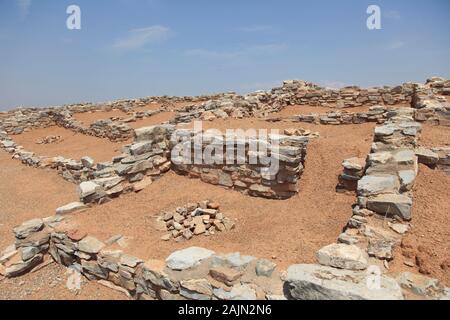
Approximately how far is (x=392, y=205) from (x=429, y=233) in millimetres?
688

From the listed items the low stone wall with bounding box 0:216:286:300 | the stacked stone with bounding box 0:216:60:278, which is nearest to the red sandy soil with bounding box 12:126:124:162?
the stacked stone with bounding box 0:216:60:278

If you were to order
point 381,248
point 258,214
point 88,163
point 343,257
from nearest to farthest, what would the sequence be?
point 343,257, point 381,248, point 258,214, point 88,163

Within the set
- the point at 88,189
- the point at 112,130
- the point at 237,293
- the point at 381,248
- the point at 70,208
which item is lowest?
the point at 237,293

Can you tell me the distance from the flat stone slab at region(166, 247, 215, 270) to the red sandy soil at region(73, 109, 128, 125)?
768 inches

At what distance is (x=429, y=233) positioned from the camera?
16.6ft

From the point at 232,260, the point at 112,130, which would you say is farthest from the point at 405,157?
the point at 112,130

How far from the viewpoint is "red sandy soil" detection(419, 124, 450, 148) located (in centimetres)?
824

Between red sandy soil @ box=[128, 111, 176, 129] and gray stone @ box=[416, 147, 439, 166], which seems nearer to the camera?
gray stone @ box=[416, 147, 439, 166]

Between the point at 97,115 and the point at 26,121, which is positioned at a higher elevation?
the point at 97,115

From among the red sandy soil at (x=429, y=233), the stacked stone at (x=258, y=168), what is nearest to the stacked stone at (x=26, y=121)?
the stacked stone at (x=258, y=168)

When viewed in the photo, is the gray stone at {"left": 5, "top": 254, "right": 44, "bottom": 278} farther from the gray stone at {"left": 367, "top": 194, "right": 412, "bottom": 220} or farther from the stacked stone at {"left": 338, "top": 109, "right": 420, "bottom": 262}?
the gray stone at {"left": 367, "top": 194, "right": 412, "bottom": 220}

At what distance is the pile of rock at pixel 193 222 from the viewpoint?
687 centimetres

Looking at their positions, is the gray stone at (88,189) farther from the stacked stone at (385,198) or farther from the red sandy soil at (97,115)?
the red sandy soil at (97,115)

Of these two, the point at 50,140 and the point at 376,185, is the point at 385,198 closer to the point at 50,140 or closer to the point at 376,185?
the point at 376,185
